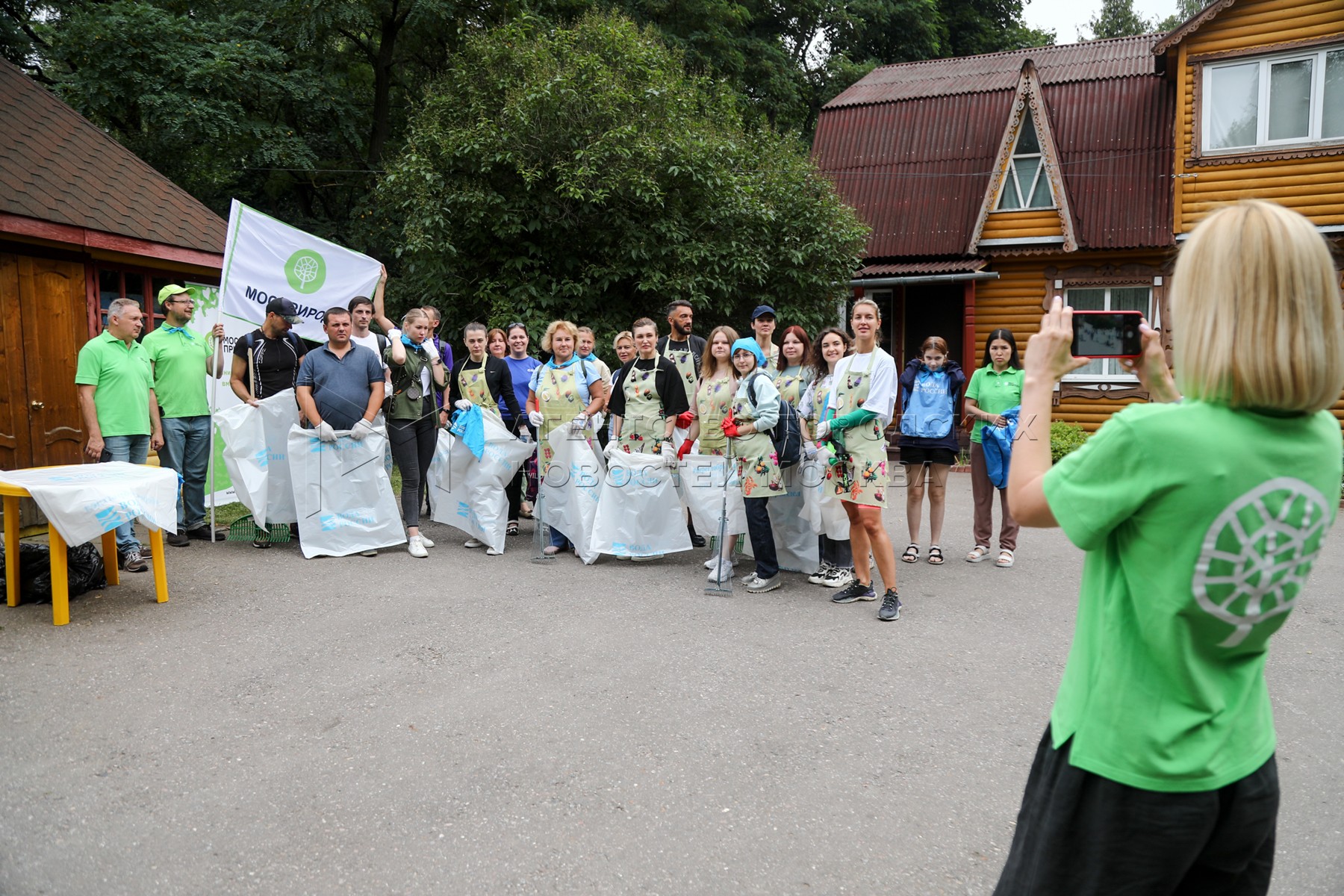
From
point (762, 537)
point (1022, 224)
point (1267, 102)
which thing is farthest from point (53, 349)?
point (1267, 102)

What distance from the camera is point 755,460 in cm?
660

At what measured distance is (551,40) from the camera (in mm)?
13852

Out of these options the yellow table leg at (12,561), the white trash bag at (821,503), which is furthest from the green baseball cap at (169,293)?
the white trash bag at (821,503)

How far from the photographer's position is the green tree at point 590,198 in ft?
41.4

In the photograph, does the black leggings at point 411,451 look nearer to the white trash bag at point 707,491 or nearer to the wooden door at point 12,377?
the white trash bag at point 707,491

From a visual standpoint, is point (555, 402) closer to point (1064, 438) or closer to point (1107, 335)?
point (1107, 335)

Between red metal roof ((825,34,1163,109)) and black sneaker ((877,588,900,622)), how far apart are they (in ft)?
50.7

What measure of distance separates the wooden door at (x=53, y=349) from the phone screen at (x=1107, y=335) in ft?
30.9

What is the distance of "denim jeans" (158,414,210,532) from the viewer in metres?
8.13

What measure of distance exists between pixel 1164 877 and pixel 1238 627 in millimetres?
459

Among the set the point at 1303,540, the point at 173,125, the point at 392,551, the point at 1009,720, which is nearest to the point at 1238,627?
the point at 1303,540

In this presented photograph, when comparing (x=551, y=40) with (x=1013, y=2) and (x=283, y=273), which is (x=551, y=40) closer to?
(x=283, y=273)

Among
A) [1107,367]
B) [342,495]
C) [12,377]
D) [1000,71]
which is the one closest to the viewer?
[342,495]

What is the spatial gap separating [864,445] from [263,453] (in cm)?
500
